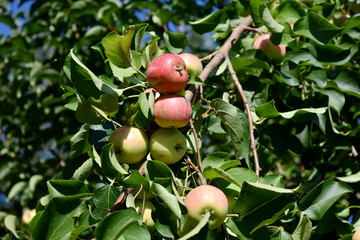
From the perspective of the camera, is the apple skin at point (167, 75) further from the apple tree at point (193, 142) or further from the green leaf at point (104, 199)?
the green leaf at point (104, 199)

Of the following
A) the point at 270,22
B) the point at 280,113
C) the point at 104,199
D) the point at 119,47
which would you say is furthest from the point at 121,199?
the point at 270,22

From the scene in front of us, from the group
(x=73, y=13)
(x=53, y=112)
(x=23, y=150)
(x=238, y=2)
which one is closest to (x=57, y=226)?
(x=238, y=2)

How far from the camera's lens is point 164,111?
33.8 inches

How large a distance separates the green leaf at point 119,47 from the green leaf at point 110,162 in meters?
0.26

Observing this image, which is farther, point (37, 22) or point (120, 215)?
point (37, 22)

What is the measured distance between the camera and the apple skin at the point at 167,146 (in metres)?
0.88

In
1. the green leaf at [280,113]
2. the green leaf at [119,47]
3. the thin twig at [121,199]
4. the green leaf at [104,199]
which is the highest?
the green leaf at [119,47]

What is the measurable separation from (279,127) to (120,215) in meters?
0.73

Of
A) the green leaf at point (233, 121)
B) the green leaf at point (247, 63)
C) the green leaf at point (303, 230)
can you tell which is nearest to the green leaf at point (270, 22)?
the green leaf at point (247, 63)

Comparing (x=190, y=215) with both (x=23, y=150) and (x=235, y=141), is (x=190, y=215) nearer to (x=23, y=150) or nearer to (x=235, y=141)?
(x=235, y=141)

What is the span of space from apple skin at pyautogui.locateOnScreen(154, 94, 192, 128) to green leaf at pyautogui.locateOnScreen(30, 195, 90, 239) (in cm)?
26

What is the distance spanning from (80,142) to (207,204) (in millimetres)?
410

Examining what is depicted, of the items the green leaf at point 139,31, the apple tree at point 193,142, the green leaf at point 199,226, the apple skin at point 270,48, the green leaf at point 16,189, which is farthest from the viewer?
the green leaf at point 16,189

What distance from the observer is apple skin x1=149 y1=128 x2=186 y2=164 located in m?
0.88
